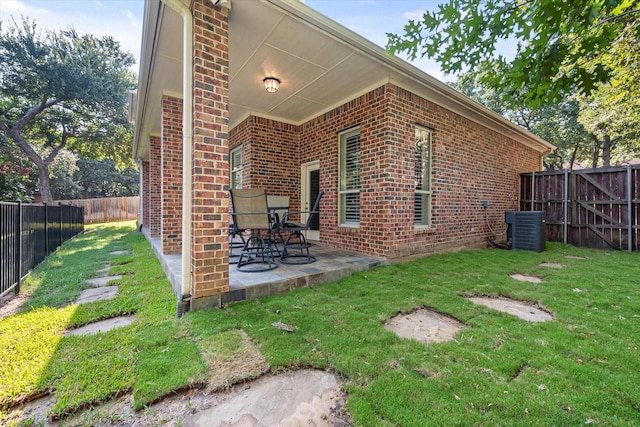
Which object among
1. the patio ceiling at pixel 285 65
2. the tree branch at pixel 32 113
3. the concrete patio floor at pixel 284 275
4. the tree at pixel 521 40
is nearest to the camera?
the tree at pixel 521 40

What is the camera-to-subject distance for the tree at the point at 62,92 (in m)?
12.0

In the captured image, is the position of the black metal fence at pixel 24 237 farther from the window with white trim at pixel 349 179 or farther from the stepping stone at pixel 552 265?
the stepping stone at pixel 552 265

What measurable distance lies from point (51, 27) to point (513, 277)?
20186 millimetres

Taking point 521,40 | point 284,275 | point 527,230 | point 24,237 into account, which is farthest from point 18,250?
point 527,230

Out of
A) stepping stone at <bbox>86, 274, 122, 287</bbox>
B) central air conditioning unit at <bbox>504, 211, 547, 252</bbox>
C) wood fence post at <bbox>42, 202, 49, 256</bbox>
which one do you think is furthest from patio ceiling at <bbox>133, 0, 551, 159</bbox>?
stepping stone at <bbox>86, 274, 122, 287</bbox>

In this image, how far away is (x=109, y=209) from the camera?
18750mm

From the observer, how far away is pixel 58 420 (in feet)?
4.33

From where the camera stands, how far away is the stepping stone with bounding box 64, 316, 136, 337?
224 cm

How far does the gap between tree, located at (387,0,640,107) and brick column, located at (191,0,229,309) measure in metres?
1.71

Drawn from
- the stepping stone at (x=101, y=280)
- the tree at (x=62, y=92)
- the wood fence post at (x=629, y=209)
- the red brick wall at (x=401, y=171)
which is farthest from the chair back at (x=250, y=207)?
the tree at (x=62, y=92)

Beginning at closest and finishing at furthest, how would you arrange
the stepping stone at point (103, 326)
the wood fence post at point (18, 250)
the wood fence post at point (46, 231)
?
the stepping stone at point (103, 326) < the wood fence post at point (18, 250) < the wood fence post at point (46, 231)

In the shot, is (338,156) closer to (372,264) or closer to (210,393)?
(372,264)

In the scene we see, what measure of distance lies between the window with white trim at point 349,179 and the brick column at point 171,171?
9.98 feet

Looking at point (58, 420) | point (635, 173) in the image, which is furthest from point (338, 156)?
point (635, 173)
